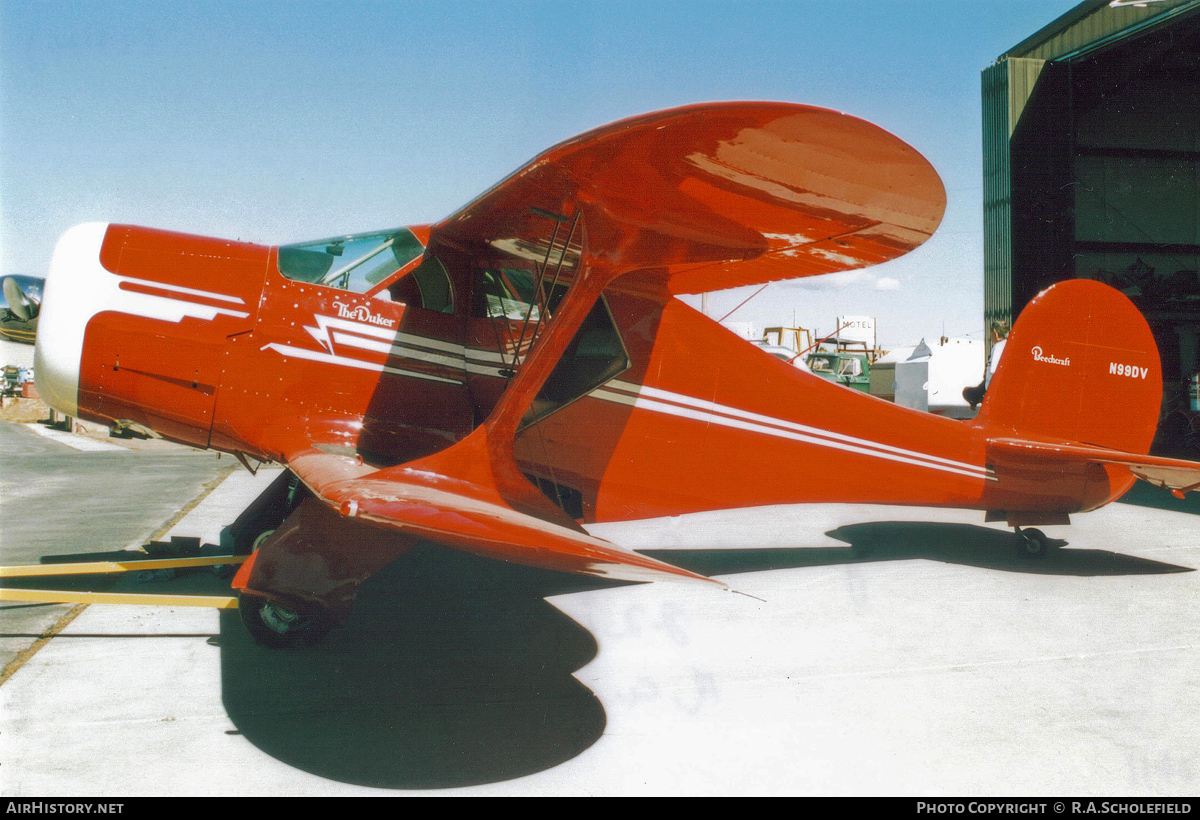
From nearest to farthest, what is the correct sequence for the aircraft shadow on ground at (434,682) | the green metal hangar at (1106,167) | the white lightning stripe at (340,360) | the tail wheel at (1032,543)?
the aircraft shadow on ground at (434,682) < the white lightning stripe at (340,360) < the tail wheel at (1032,543) < the green metal hangar at (1106,167)

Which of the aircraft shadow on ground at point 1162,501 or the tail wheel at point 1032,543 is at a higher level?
the tail wheel at point 1032,543

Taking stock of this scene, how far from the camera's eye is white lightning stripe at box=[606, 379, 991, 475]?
4555 mm

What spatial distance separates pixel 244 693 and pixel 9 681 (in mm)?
1082

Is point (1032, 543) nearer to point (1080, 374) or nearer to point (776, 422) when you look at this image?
point (1080, 374)

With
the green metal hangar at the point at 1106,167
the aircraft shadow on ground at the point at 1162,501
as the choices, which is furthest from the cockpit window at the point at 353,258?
the green metal hangar at the point at 1106,167

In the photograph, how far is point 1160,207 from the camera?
53.7 feet

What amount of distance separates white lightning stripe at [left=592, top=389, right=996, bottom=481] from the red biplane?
2cm

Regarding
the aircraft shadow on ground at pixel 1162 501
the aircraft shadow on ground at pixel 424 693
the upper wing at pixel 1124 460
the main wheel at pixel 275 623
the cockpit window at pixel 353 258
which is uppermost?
the cockpit window at pixel 353 258

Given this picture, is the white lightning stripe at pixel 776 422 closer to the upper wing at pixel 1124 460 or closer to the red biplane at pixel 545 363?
the red biplane at pixel 545 363

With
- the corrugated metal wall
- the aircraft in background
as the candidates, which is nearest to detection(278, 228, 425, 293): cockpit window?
the aircraft in background

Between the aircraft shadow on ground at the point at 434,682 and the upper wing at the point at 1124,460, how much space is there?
2.52ft

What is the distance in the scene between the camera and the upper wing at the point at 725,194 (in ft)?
9.05

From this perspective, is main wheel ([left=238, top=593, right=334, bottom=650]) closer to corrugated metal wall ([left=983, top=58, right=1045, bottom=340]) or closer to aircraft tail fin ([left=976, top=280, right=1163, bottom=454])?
aircraft tail fin ([left=976, top=280, right=1163, bottom=454])

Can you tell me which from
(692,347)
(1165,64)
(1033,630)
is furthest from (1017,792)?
(1165,64)
